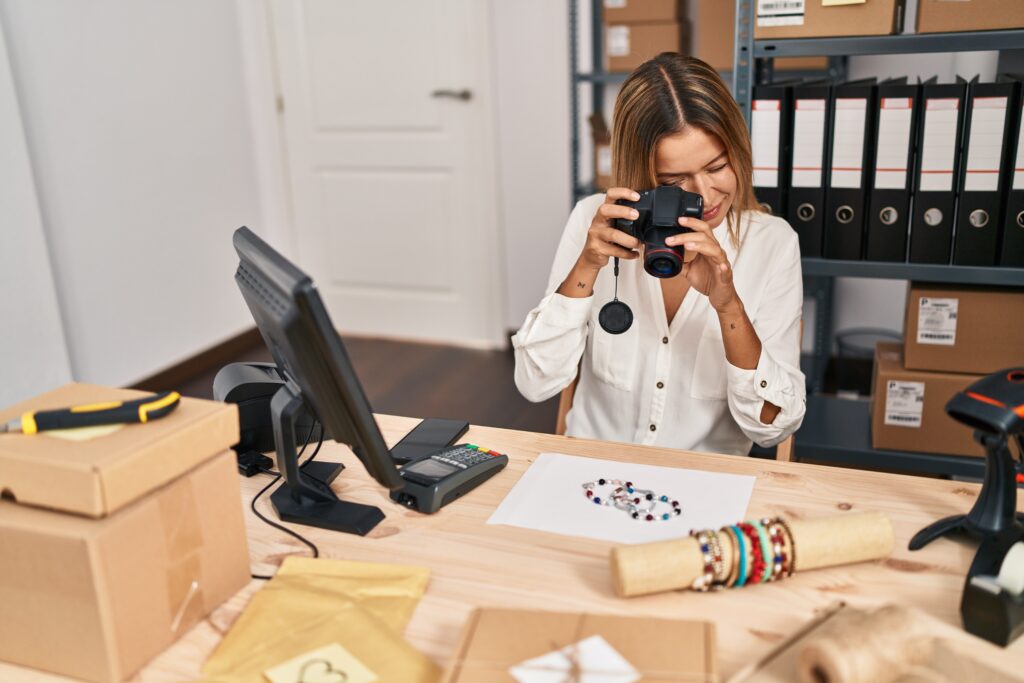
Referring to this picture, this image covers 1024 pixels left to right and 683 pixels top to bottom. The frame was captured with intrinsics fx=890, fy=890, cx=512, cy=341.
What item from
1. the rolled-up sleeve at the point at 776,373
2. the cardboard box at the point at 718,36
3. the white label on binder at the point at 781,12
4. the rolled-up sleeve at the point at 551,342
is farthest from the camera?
the cardboard box at the point at 718,36

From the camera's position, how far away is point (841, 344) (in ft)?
10.2

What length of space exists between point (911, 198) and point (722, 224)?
0.54m

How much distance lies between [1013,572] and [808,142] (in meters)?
1.25

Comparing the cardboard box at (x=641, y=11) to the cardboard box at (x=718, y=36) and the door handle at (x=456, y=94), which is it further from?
the door handle at (x=456, y=94)

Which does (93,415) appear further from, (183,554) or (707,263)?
(707,263)

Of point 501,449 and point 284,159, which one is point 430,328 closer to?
point 284,159

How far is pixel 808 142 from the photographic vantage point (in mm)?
1889

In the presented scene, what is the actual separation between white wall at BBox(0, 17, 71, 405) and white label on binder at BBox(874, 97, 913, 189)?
7.73ft

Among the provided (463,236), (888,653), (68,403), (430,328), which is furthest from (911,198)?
(430,328)

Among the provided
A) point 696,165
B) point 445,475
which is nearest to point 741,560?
point 445,475

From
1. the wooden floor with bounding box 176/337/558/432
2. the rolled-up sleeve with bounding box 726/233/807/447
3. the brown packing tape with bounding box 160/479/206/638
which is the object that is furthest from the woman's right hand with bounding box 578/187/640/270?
the wooden floor with bounding box 176/337/558/432

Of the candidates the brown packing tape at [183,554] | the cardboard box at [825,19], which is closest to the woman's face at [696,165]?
the cardboard box at [825,19]

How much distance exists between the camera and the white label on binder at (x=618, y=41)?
2.90m

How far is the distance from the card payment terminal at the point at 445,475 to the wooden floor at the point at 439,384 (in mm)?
1633
